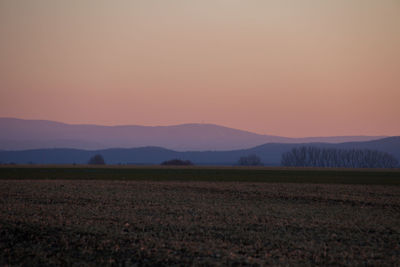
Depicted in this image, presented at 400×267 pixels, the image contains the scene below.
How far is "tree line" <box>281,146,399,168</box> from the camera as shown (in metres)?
158

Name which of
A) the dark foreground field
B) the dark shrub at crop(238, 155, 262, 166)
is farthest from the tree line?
the dark foreground field

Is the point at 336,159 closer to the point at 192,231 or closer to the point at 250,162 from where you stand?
the point at 250,162

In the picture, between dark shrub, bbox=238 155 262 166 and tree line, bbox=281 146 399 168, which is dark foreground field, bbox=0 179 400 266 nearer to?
dark shrub, bbox=238 155 262 166

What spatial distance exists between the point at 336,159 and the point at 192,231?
167639 mm

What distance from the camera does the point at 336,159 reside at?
569 ft

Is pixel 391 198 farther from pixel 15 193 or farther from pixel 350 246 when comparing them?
pixel 15 193

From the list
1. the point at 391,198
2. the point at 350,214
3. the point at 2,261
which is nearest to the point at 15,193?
the point at 2,261

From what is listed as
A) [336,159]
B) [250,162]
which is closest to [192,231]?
[250,162]

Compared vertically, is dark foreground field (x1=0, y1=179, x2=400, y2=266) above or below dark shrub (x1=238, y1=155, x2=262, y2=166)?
below

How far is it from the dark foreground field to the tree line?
443ft

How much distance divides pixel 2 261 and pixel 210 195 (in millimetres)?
19451

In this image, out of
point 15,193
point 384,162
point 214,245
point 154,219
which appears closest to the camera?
point 214,245

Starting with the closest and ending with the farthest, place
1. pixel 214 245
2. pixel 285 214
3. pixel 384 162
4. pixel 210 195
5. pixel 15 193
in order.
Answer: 1. pixel 214 245
2. pixel 285 214
3. pixel 15 193
4. pixel 210 195
5. pixel 384 162

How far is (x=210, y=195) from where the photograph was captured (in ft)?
100
